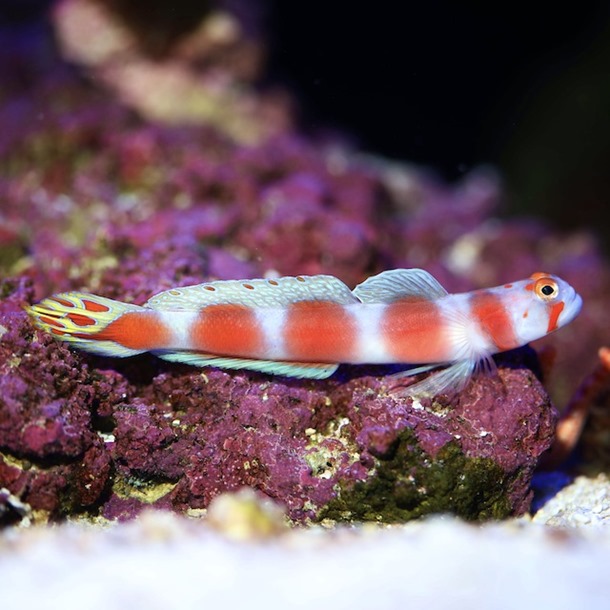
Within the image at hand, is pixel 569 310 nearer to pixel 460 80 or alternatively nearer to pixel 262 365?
pixel 262 365

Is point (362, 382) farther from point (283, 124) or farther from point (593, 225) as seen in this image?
point (593, 225)

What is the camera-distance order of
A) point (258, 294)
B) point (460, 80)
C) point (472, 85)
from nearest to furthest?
point (258, 294), point (460, 80), point (472, 85)

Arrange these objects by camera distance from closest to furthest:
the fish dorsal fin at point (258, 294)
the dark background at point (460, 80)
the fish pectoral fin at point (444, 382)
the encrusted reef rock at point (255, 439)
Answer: the encrusted reef rock at point (255, 439) → the fish pectoral fin at point (444, 382) → the fish dorsal fin at point (258, 294) → the dark background at point (460, 80)

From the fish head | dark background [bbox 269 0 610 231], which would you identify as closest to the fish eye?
the fish head

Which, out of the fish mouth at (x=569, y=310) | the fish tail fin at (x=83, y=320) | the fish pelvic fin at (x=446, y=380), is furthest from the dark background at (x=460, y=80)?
the fish pelvic fin at (x=446, y=380)

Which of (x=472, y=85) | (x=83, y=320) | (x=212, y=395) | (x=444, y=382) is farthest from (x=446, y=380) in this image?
(x=472, y=85)

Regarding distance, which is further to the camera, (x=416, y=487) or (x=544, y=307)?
(x=544, y=307)

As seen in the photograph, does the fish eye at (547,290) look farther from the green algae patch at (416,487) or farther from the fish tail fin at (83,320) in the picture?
the fish tail fin at (83,320)
